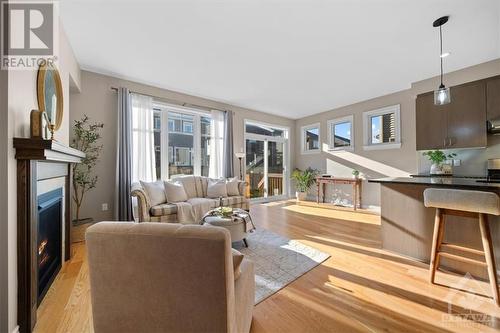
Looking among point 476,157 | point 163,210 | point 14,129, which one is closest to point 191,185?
point 163,210

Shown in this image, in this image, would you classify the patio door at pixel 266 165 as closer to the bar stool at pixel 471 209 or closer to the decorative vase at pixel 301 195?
the decorative vase at pixel 301 195

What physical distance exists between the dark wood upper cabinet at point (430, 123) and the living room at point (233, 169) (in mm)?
20

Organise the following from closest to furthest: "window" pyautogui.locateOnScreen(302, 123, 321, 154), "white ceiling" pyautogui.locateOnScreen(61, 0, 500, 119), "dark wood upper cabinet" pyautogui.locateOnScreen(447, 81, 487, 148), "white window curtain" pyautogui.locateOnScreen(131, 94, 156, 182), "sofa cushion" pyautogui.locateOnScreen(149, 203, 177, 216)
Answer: "white ceiling" pyautogui.locateOnScreen(61, 0, 500, 119) → "dark wood upper cabinet" pyautogui.locateOnScreen(447, 81, 487, 148) → "sofa cushion" pyautogui.locateOnScreen(149, 203, 177, 216) → "white window curtain" pyautogui.locateOnScreen(131, 94, 156, 182) → "window" pyautogui.locateOnScreen(302, 123, 321, 154)

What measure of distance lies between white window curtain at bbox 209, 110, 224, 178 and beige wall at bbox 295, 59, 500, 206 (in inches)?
118

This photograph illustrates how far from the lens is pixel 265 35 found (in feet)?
8.48

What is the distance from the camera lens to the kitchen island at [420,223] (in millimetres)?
1939

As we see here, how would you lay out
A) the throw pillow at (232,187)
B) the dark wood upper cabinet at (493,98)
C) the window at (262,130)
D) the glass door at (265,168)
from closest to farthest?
the dark wood upper cabinet at (493,98) < the throw pillow at (232,187) < the window at (262,130) < the glass door at (265,168)

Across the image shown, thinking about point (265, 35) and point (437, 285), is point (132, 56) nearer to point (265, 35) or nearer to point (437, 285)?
point (265, 35)

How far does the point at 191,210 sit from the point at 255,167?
313cm

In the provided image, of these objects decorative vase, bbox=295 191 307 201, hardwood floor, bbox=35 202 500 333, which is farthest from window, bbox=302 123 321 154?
hardwood floor, bbox=35 202 500 333

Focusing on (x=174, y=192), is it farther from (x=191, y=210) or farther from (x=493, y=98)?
(x=493, y=98)

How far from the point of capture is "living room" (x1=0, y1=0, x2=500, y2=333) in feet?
3.37

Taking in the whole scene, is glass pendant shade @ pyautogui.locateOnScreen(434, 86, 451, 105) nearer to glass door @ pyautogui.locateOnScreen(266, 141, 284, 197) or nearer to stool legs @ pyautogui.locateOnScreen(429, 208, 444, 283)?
stool legs @ pyautogui.locateOnScreen(429, 208, 444, 283)
